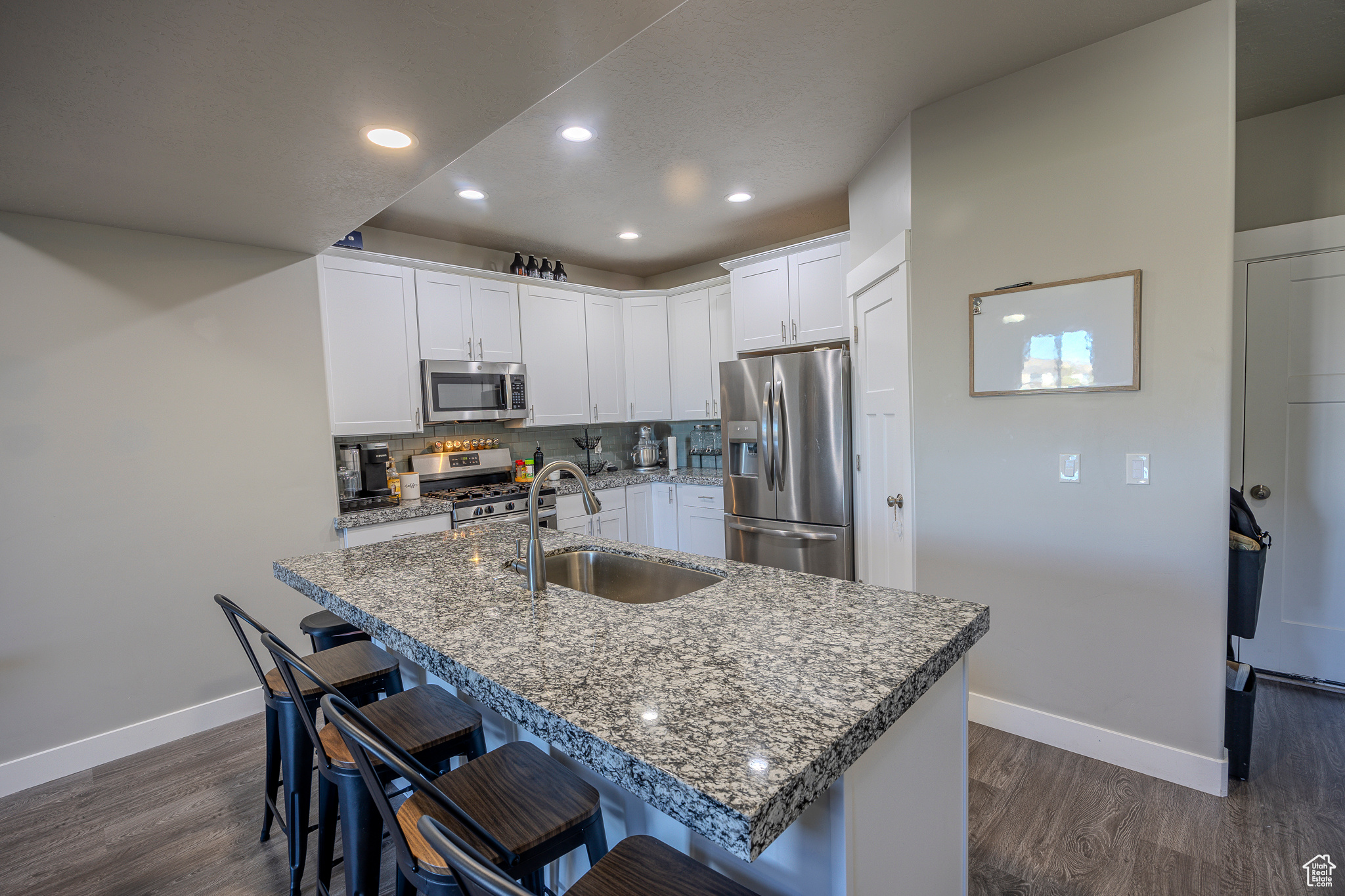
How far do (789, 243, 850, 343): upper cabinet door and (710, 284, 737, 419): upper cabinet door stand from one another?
70cm

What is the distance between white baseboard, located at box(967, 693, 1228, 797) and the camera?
6.35ft

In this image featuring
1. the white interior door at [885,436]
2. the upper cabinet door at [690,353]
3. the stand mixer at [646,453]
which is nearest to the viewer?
the white interior door at [885,436]

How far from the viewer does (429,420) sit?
3.56 m

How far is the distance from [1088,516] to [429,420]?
3.35 m

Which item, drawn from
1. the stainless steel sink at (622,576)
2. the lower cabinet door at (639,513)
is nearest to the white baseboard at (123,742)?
the stainless steel sink at (622,576)

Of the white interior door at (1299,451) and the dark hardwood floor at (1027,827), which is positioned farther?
the white interior door at (1299,451)

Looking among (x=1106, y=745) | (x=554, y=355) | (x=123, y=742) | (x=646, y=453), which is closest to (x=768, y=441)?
(x=646, y=453)

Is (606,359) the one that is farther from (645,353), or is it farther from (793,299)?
(793,299)

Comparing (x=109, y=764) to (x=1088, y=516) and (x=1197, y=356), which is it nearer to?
(x=1088, y=516)

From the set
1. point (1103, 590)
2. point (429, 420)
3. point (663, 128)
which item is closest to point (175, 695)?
point (429, 420)

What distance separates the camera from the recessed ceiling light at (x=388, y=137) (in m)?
1.70

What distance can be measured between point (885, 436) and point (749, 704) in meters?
2.23

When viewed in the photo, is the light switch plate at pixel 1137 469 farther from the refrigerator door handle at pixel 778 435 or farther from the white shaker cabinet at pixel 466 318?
the white shaker cabinet at pixel 466 318

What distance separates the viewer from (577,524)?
414 cm
